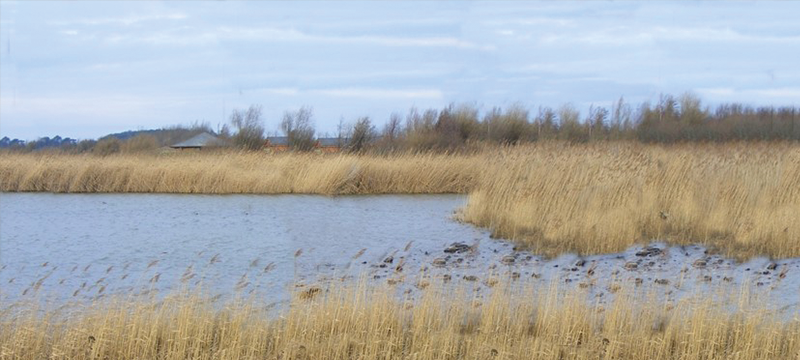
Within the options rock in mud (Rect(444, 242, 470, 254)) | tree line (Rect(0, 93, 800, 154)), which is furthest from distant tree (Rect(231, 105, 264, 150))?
rock in mud (Rect(444, 242, 470, 254))

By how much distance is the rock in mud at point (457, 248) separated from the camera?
34.4 feet

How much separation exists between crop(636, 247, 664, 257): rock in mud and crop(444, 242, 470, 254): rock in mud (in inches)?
91.0

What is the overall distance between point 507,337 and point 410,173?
15749 mm

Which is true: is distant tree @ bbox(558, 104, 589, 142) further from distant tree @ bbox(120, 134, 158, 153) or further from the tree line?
distant tree @ bbox(120, 134, 158, 153)

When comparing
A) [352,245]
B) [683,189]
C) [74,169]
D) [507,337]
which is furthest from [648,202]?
[74,169]

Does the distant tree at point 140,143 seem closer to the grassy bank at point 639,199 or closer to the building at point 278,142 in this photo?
the building at point 278,142

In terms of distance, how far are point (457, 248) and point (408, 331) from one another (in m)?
4.91

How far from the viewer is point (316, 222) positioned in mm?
14789

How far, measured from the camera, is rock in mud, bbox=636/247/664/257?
9.62 meters

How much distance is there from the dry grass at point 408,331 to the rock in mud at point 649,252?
132 inches

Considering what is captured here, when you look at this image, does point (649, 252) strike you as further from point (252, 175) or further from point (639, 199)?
point (252, 175)

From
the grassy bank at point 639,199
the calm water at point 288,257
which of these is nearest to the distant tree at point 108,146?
the calm water at point 288,257

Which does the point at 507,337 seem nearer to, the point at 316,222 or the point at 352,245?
the point at 352,245

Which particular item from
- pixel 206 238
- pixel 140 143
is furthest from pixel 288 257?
pixel 140 143
